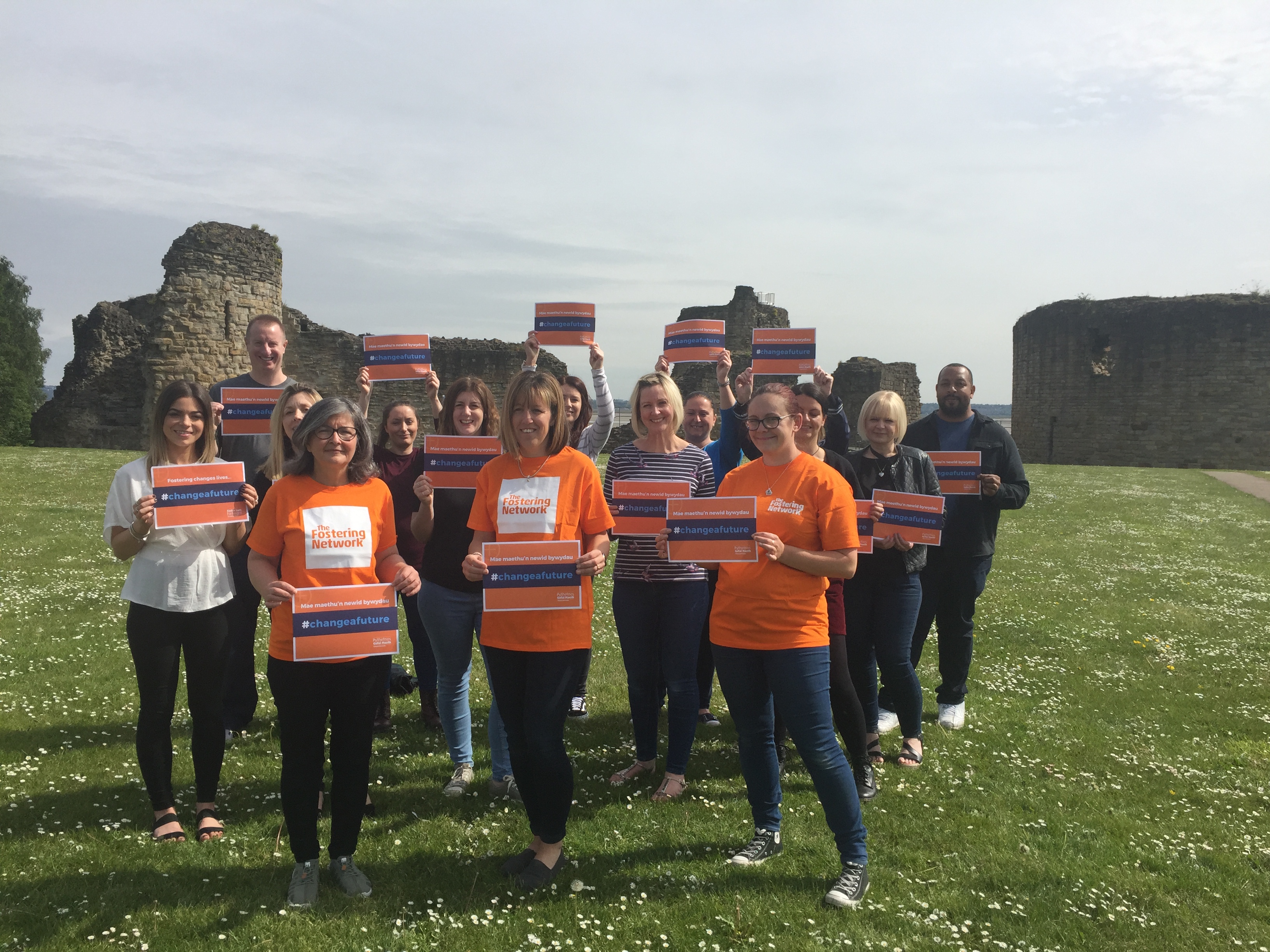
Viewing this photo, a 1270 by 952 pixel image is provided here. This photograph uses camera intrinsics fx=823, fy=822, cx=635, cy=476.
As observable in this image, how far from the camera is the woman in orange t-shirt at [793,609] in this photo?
3623 millimetres

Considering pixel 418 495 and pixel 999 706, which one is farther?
pixel 999 706

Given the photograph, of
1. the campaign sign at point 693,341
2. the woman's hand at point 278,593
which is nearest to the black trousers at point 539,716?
the woman's hand at point 278,593

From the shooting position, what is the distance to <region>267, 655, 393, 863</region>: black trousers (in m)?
3.45

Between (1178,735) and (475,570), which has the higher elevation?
(475,570)

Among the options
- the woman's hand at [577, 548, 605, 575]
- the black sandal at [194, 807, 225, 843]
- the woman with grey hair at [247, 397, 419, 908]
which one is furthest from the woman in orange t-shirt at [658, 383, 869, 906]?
the black sandal at [194, 807, 225, 843]

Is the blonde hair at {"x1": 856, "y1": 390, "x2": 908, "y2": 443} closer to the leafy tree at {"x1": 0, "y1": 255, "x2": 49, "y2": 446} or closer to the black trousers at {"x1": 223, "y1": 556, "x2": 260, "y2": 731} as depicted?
the black trousers at {"x1": 223, "y1": 556, "x2": 260, "y2": 731}

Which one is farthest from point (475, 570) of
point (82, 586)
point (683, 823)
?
point (82, 586)

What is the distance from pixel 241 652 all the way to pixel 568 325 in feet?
10.3

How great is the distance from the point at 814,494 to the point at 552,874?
216 centimetres

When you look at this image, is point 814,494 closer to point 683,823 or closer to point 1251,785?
point 683,823

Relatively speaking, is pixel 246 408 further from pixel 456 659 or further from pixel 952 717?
Answer: pixel 952 717

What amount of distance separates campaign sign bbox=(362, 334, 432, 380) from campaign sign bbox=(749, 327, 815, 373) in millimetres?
2342

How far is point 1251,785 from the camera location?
5.07 metres

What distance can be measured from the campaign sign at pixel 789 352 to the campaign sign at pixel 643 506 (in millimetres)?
1874
